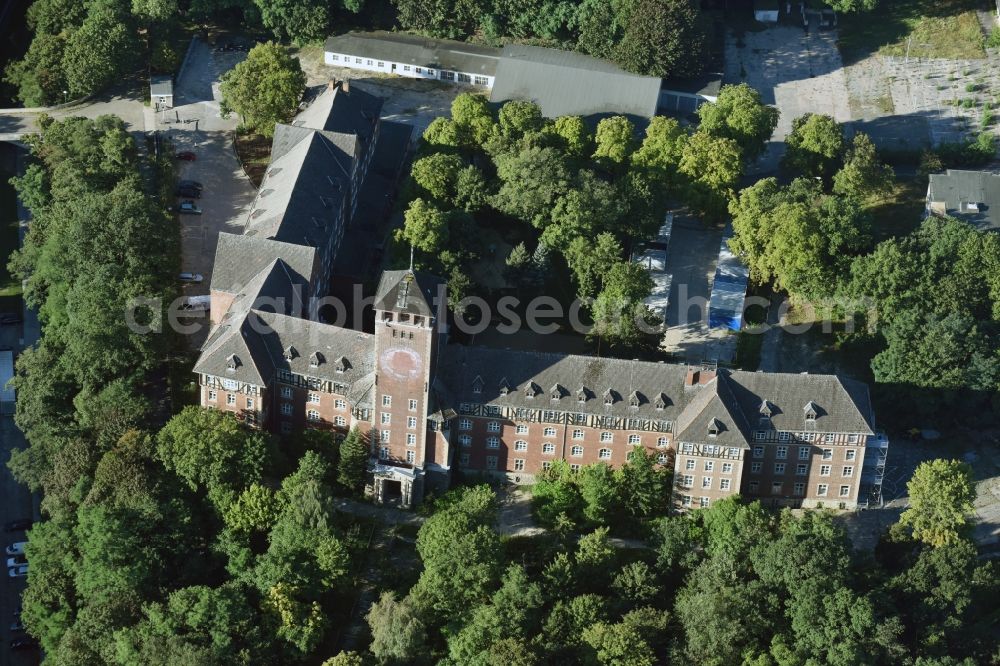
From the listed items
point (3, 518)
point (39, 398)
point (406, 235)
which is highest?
point (406, 235)

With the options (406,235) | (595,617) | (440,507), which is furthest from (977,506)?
(406,235)

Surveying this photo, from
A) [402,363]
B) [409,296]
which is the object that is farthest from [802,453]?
[409,296]

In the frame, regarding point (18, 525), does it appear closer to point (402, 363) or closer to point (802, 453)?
point (402, 363)

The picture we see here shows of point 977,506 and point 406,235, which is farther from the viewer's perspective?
point 406,235

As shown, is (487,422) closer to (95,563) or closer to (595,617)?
(595,617)

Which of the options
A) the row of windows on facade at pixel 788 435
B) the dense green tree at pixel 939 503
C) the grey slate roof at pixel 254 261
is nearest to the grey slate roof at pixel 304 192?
the grey slate roof at pixel 254 261

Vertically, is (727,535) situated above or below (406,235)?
below

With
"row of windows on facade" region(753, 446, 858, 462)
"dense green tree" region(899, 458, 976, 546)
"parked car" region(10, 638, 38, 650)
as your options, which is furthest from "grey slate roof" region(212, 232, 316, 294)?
"dense green tree" region(899, 458, 976, 546)

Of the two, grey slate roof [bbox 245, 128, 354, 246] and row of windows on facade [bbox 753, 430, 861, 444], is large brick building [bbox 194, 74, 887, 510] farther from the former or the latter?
grey slate roof [bbox 245, 128, 354, 246]
